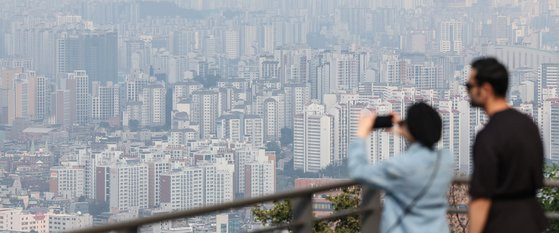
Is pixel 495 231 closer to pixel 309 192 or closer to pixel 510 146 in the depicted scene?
pixel 510 146

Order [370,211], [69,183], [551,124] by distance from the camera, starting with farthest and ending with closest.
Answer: [69,183]
[551,124]
[370,211]

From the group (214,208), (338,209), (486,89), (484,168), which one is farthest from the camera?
(338,209)

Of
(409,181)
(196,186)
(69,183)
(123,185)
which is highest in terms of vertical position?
(409,181)

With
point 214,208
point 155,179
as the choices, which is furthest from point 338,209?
point 155,179

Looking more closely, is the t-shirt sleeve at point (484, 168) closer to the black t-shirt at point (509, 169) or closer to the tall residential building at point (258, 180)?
the black t-shirt at point (509, 169)

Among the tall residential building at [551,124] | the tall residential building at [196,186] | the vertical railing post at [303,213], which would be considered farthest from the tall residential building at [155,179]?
the vertical railing post at [303,213]

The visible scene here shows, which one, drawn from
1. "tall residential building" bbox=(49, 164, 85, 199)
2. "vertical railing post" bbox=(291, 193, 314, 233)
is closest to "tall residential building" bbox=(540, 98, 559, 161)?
"tall residential building" bbox=(49, 164, 85, 199)

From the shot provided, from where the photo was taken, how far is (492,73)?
163 inches

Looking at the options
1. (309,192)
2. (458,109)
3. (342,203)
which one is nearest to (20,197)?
(458,109)

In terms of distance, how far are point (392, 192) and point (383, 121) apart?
0.20m

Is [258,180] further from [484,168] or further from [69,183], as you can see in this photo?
[484,168]

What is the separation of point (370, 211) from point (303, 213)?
0.43m

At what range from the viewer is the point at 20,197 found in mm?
187875

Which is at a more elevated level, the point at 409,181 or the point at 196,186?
the point at 409,181
